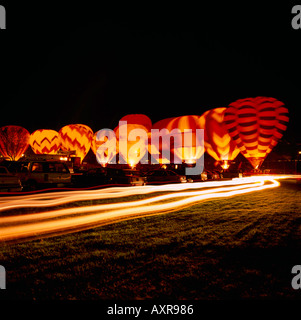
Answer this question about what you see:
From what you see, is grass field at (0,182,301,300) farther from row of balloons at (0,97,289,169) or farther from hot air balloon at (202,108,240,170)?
hot air balloon at (202,108,240,170)

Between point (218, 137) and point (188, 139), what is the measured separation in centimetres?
412

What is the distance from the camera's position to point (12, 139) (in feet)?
146

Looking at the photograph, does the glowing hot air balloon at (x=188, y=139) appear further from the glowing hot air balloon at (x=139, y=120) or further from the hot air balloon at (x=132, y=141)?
the hot air balloon at (x=132, y=141)

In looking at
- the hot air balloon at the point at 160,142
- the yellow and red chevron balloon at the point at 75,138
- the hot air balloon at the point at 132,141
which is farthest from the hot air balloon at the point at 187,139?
the yellow and red chevron balloon at the point at 75,138

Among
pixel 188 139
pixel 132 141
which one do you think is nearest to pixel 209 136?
pixel 188 139

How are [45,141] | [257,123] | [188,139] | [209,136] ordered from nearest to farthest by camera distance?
[257,123] → [209,136] → [188,139] → [45,141]

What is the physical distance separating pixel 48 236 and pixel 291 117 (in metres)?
69.5

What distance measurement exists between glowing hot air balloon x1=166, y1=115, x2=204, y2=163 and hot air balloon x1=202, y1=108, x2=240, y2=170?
1257mm

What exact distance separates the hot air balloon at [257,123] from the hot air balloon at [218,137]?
2775 millimetres

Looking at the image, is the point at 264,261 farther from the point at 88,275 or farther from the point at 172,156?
the point at 172,156

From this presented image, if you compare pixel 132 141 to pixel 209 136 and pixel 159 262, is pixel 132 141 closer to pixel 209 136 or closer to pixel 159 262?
pixel 209 136

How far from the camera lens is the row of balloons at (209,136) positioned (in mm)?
27734

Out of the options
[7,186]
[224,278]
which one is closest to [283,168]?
[7,186]
